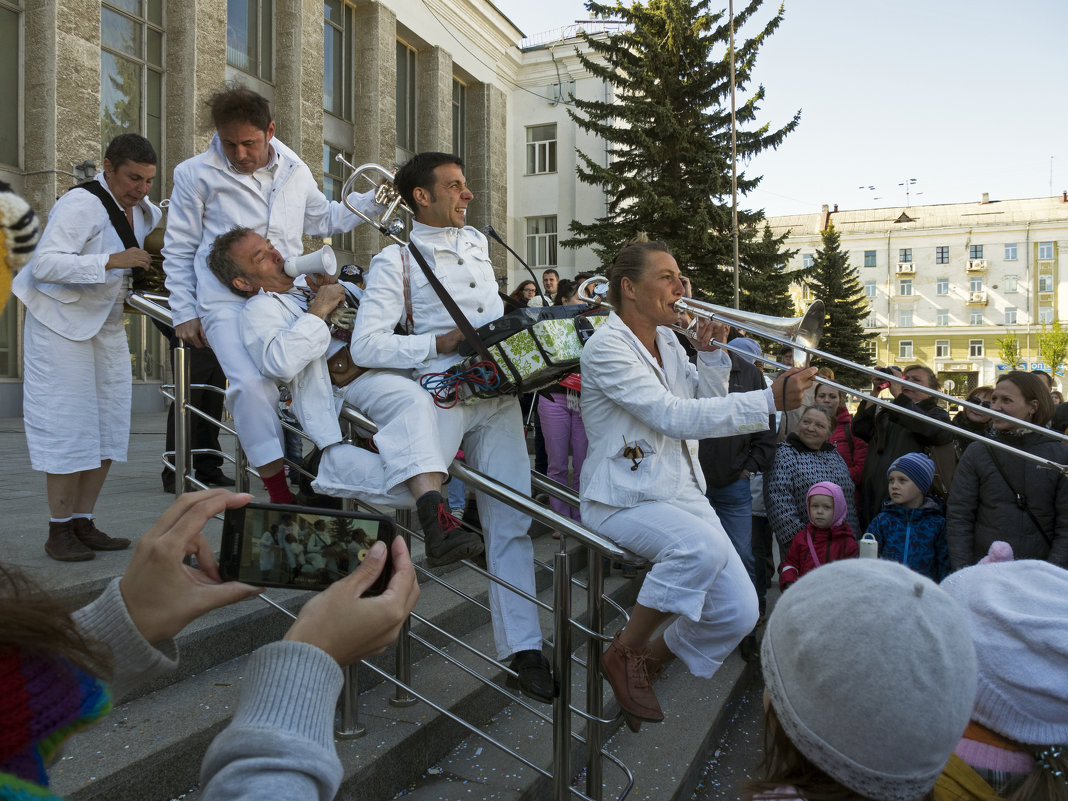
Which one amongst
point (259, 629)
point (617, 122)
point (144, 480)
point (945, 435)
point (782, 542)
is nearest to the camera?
point (259, 629)

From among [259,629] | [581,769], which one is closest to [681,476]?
[581,769]

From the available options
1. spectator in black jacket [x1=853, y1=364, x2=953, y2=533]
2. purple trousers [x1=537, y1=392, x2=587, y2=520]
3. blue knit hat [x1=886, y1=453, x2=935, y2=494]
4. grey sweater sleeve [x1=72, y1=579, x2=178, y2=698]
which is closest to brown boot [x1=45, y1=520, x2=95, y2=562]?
grey sweater sleeve [x1=72, y1=579, x2=178, y2=698]

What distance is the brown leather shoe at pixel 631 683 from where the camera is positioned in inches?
122

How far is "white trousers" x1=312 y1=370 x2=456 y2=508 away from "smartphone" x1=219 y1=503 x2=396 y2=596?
1.71 metres

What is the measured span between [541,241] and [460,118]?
4856 millimetres

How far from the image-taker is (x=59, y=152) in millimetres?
13156

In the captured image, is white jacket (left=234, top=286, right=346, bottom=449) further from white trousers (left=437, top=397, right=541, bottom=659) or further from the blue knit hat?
the blue knit hat

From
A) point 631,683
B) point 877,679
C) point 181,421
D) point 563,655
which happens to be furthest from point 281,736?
point 181,421

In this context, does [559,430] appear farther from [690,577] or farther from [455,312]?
[690,577]

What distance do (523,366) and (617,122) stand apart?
2503 cm

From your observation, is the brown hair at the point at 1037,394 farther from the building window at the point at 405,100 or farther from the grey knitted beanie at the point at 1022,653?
the building window at the point at 405,100

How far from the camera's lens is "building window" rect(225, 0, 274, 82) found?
58.8 ft

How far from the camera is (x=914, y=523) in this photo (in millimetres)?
5152

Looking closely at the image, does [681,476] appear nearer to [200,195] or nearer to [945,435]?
[200,195]
